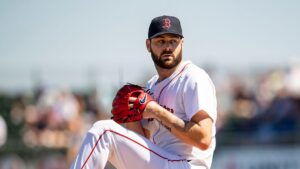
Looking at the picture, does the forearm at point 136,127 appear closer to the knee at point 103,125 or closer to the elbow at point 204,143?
the knee at point 103,125

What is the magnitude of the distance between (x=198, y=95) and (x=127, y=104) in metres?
0.60

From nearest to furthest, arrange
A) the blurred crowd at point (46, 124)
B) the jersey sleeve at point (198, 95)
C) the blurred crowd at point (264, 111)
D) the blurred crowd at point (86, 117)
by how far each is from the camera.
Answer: the jersey sleeve at point (198, 95)
the blurred crowd at point (264, 111)
the blurred crowd at point (86, 117)
the blurred crowd at point (46, 124)

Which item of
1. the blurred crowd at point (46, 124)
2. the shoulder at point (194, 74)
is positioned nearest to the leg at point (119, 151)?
the shoulder at point (194, 74)

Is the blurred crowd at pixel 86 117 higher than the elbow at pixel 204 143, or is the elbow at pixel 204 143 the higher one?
the elbow at pixel 204 143

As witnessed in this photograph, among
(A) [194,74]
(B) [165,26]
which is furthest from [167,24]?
(A) [194,74]

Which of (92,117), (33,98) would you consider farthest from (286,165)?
(33,98)

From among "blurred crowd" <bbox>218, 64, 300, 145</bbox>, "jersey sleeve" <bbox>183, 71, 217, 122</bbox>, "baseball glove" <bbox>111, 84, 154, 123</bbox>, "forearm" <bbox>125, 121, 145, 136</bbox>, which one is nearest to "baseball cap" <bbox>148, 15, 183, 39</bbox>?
"jersey sleeve" <bbox>183, 71, 217, 122</bbox>

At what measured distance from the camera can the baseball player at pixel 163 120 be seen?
553 centimetres

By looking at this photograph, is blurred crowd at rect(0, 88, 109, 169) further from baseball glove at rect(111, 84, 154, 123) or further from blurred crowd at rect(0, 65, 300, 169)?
baseball glove at rect(111, 84, 154, 123)

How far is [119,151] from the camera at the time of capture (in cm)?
564

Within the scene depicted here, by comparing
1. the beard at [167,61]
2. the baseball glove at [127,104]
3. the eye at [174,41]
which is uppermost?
the eye at [174,41]

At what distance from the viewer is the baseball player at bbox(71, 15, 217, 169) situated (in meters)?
5.53

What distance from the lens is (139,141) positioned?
5707mm

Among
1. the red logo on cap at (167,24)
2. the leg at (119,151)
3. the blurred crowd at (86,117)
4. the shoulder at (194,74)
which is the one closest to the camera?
the leg at (119,151)
